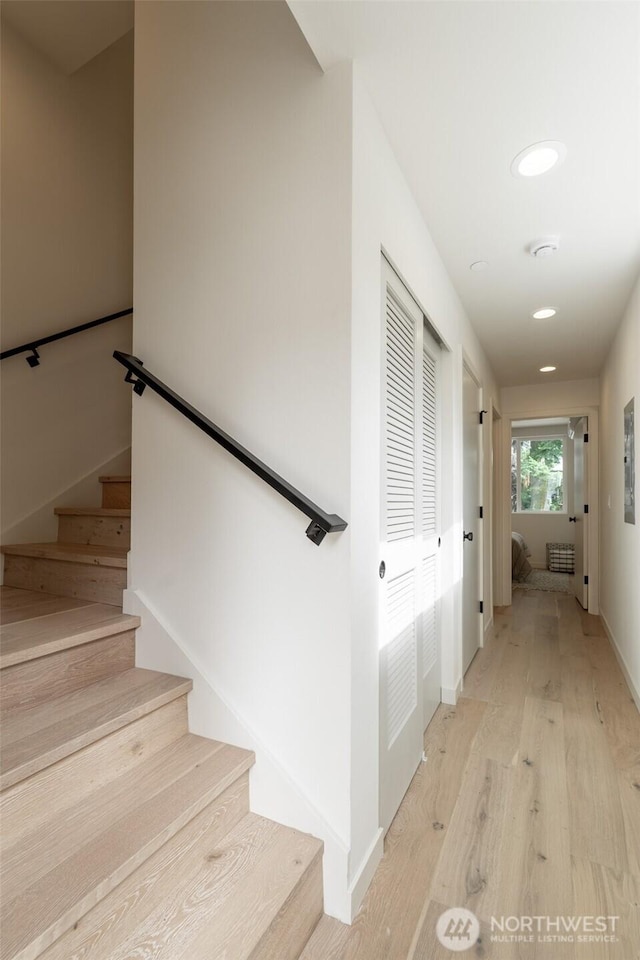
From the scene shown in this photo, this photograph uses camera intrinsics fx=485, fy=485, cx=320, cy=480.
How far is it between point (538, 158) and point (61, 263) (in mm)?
2390

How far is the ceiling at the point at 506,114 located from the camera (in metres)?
1.24

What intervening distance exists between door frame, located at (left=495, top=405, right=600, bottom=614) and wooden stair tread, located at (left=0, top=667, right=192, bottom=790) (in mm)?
4311

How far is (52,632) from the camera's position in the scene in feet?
4.80

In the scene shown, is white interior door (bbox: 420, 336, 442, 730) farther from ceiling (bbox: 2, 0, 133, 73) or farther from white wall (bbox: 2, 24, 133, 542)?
ceiling (bbox: 2, 0, 133, 73)

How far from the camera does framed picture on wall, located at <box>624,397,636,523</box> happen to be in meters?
2.90

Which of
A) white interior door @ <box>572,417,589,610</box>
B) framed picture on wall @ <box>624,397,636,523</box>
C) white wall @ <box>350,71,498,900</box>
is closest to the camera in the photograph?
white wall @ <box>350,71,498,900</box>

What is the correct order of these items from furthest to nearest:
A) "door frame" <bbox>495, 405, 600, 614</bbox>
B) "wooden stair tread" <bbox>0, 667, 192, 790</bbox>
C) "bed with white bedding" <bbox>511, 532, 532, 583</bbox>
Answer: "bed with white bedding" <bbox>511, 532, 532, 583</bbox>
"door frame" <bbox>495, 405, 600, 614</bbox>
"wooden stair tread" <bbox>0, 667, 192, 790</bbox>

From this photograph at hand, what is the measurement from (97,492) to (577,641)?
373cm

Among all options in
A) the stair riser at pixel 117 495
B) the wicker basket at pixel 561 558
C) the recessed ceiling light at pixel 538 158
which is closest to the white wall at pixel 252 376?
the recessed ceiling light at pixel 538 158

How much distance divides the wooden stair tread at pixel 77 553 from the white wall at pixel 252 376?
0.61 feet

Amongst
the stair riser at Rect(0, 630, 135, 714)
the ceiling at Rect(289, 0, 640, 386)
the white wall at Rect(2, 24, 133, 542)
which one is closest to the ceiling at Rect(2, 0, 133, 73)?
the white wall at Rect(2, 24, 133, 542)

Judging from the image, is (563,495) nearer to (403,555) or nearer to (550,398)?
(550,398)

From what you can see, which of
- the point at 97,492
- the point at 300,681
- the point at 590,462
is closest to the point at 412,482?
the point at 300,681

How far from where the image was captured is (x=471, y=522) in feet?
11.4
